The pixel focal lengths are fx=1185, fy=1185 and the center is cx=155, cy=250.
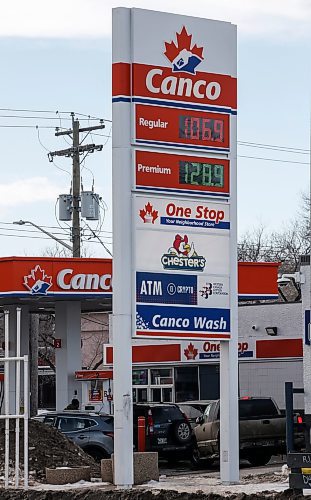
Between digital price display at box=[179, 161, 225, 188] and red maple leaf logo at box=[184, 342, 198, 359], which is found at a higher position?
digital price display at box=[179, 161, 225, 188]

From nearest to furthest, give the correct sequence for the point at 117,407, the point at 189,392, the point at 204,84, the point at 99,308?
the point at 117,407 → the point at 204,84 → the point at 189,392 → the point at 99,308

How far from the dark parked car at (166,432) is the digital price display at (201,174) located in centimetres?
1006

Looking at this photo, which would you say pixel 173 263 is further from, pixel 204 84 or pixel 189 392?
pixel 189 392

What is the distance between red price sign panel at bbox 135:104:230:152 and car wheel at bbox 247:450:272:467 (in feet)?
35.0

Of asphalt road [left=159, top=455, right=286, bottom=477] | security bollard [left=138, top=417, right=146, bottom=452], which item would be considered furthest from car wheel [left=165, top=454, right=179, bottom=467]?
security bollard [left=138, top=417, right=146, bottom=452]

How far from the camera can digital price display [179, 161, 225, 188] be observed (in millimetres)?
20562

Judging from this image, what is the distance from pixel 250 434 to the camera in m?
29.0

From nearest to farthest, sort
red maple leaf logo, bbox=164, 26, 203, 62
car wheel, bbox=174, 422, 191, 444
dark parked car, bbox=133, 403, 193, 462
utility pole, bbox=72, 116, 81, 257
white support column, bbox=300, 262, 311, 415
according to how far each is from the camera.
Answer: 1. white support column, bbox=300, 262, 311, 415
2. red maple leaf logo, bbox=164, 26, 203, 62
3. dark parked car, bbox=133, 403, 193, 462
4. car wheel, bbox=174, 422, 191, 444
5. utility pole, bbox=72, 116, 81, 257

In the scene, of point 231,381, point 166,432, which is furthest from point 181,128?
point 166,432

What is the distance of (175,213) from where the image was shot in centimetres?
2030

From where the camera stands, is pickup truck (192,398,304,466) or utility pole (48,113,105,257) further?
utility pole (48,113,105,257)

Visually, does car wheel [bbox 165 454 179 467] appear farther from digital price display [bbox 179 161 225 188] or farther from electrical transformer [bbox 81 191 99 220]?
electrical transformer [bbox 81 191 99 220]

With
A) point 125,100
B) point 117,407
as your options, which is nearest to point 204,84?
point 125,100

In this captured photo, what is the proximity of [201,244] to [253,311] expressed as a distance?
70.1 ft
